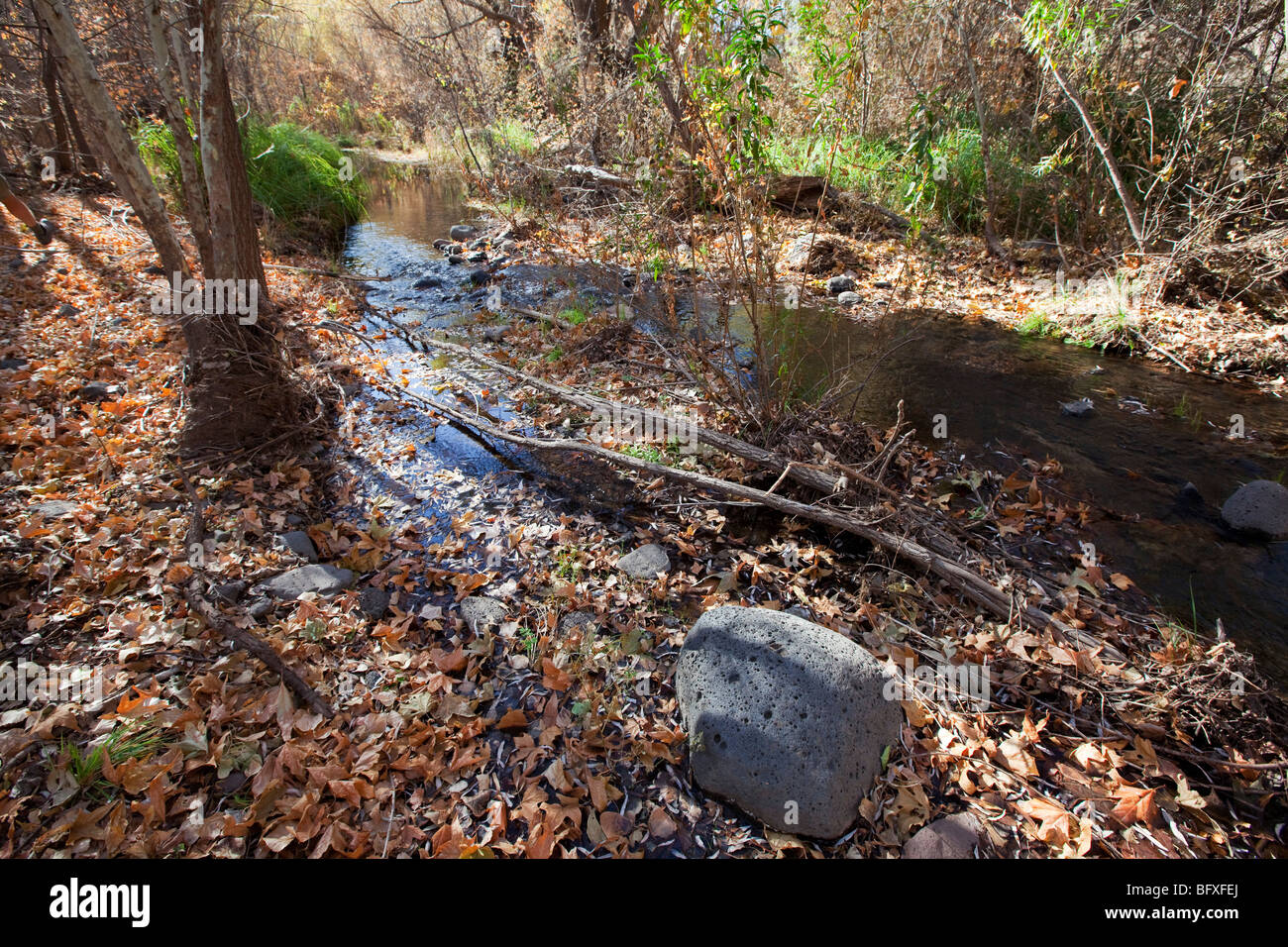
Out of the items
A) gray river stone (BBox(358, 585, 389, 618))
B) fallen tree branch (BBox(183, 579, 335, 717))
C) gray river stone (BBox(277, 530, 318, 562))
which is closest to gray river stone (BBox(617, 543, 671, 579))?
gray river stone (BBox(358, 585, 389, 618))

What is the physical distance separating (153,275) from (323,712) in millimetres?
7552

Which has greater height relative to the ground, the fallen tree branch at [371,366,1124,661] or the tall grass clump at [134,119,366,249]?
the tall grass clump at [134,119,366,249]

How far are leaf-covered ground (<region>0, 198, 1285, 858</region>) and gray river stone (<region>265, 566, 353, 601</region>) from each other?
132 millimetres

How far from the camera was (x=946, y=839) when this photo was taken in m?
2.35

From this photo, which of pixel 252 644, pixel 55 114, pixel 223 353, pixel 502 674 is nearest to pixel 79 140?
pixel 55 114

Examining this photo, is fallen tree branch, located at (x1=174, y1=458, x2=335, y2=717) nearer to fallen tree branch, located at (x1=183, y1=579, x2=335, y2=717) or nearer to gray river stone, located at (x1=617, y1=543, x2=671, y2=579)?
fallen tree branch, located at (x1=183, y1=579, x2=335, y2=717)

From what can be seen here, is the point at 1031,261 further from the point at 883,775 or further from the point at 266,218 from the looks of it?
the point at 266,218

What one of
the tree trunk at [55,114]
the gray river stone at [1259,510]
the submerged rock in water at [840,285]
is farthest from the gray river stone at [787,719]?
the tree trunk at [55,114]

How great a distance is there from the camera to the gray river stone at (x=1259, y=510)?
13.5ft

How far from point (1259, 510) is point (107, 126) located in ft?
26.2

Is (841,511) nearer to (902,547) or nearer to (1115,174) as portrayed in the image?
(902,547)

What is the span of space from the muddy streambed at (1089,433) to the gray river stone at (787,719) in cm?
189

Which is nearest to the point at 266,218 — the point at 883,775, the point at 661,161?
the point at 661,161

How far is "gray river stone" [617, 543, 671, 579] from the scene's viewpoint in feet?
12.6
